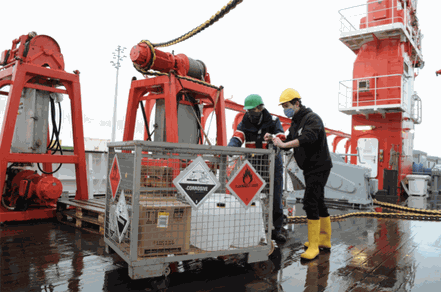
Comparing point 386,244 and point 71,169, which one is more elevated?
point 71,169

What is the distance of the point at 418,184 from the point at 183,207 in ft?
40.3

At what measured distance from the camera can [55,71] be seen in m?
5.03

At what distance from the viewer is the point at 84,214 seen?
180 inches

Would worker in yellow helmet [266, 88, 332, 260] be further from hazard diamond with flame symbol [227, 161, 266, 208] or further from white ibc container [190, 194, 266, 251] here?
white ibc container [190, 194, 266, 251]

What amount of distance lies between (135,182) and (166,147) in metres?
0.36

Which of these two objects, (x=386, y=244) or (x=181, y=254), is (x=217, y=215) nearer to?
(x=181, y=254)

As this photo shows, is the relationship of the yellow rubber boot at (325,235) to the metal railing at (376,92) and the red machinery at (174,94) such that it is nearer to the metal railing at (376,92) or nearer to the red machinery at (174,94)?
the red machinery at (174,94)

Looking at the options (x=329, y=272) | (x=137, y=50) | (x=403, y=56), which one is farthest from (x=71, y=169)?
(x=403, y=56)

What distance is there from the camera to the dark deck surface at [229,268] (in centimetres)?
258

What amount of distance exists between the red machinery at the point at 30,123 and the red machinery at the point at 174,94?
102 cm

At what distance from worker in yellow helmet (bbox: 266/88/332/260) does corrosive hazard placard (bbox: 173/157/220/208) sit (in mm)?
1039

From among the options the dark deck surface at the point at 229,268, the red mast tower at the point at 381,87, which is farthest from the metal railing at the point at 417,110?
the dark deck surface at the point at 229,268

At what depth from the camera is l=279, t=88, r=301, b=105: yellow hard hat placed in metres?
3.69

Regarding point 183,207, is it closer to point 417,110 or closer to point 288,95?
point 288,95
